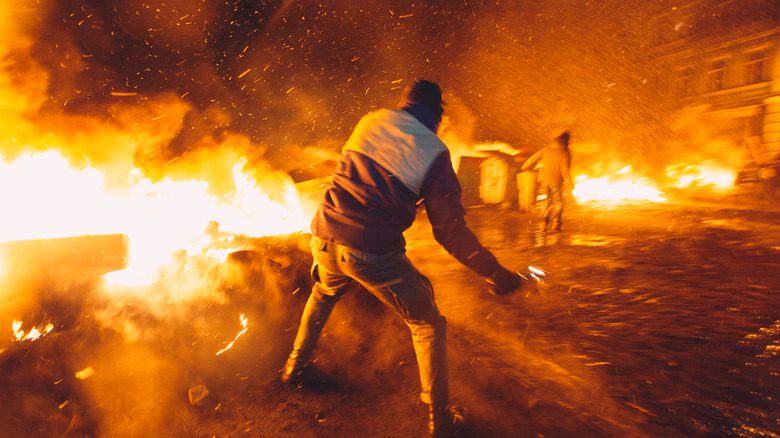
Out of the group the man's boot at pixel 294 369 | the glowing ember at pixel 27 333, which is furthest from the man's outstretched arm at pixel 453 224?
the glowing ember at pixel 27 333

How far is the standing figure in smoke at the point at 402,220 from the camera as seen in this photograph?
1978 mm

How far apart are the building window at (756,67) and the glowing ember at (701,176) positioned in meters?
4.21

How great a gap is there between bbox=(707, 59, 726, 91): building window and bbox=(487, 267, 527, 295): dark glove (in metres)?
20.9

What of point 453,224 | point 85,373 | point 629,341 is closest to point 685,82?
point 629,341

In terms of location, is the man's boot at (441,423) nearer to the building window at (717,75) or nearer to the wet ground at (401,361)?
the wet ground at (401,361)

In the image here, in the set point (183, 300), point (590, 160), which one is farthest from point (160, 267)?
point (590, 160)

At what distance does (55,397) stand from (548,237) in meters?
6.63

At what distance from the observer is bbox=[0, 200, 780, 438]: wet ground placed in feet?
7.48

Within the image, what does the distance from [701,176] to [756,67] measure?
19.7ft

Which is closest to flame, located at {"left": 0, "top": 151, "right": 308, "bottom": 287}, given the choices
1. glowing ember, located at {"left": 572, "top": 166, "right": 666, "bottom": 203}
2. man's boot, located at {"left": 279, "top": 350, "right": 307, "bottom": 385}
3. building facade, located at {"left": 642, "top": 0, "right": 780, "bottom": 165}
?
man's boot, located at {"left": 279, "top": 350, "right": 307, "bottom": 385}

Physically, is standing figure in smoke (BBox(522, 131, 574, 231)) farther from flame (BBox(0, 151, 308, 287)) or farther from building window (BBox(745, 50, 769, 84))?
building window (BBox(745, 50, 769, 84))

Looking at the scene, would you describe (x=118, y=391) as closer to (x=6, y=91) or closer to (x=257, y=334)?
(x=257, y=334)

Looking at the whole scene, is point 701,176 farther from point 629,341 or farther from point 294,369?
point 294,369

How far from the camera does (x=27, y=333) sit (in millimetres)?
3129
